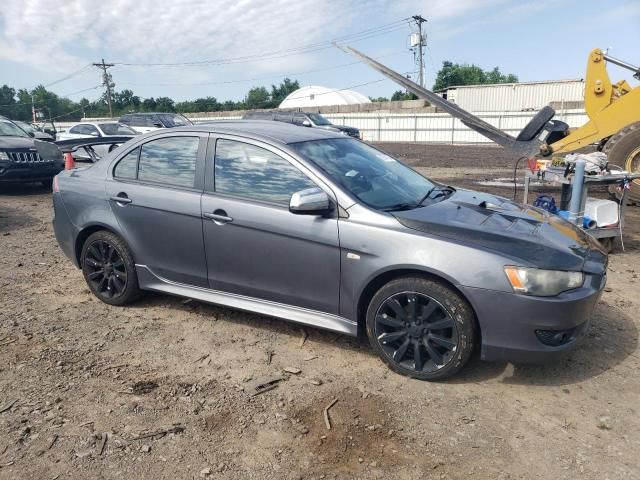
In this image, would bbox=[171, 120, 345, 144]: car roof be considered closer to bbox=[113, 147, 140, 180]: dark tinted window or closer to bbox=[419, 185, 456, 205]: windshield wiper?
bbox=[113, 147, 140, 180]: dark tinted window

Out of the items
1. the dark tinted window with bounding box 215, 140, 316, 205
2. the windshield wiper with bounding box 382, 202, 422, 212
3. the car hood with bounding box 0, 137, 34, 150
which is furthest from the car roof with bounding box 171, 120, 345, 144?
the car hood with bounding box 0, 137, 34, 150

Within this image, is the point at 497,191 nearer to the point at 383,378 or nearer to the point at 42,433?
the point at 383,378

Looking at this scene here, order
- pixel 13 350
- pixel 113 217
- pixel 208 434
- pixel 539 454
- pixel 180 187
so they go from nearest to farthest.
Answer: pixel 539 454 → pixel 208 434 → pixel 13 350 → pixel 180 187 → pixel 113 217

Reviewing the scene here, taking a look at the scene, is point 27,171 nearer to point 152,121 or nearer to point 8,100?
point 152,121

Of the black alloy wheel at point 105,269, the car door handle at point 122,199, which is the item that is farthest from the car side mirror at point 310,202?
the black alloy wheel at point 105,269

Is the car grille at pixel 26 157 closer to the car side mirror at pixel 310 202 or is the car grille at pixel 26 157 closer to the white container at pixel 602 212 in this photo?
the car side mirror at pixel 310 202

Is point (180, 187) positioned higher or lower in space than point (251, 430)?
higher

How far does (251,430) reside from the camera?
287cm

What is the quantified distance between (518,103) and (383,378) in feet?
125

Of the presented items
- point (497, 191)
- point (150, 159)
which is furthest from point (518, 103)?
point (150, 159)

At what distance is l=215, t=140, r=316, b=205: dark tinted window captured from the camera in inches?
145

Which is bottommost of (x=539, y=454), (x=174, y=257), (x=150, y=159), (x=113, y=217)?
(x=539, y=454)

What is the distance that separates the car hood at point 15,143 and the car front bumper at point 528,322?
33.5 ft

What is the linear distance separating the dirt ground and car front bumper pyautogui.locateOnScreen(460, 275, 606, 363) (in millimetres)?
317
